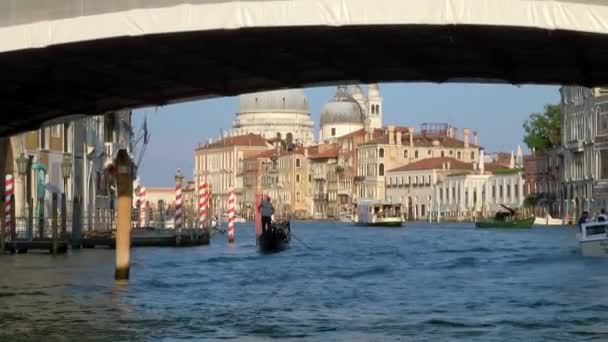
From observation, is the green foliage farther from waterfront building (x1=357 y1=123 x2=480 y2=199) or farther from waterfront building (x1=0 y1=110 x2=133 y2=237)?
waterfront building (x1=0 y1=110 x2=133 y2=237)

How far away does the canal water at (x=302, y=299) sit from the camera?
47.2ft

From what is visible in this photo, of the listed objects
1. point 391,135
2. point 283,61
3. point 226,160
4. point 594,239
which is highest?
point 391,135

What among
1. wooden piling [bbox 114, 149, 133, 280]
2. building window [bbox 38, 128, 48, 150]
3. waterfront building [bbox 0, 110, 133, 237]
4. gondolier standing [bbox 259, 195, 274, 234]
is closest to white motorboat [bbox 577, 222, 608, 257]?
waterfront building [bbox 0, 110, 133, 237]

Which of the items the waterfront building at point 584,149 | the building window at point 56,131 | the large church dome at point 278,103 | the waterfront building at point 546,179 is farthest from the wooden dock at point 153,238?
the large church dome at point 278,103

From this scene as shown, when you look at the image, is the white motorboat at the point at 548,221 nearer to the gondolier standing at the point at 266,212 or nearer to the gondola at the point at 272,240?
the gondolier standing at the point at 266,212

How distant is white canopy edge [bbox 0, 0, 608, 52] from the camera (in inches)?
413

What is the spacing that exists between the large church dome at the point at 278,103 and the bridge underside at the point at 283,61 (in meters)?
161

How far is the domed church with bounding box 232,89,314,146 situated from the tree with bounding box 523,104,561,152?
2980 inches

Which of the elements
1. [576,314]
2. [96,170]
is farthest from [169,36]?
[96,170]

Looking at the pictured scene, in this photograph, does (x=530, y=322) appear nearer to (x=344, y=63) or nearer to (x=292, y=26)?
(x=344, y=63)

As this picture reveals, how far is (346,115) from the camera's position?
568ft

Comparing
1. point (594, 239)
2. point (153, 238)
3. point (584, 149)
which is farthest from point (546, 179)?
point (594, 239)

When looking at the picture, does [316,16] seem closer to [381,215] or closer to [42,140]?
[42,140]

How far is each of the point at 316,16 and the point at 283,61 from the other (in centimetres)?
330
